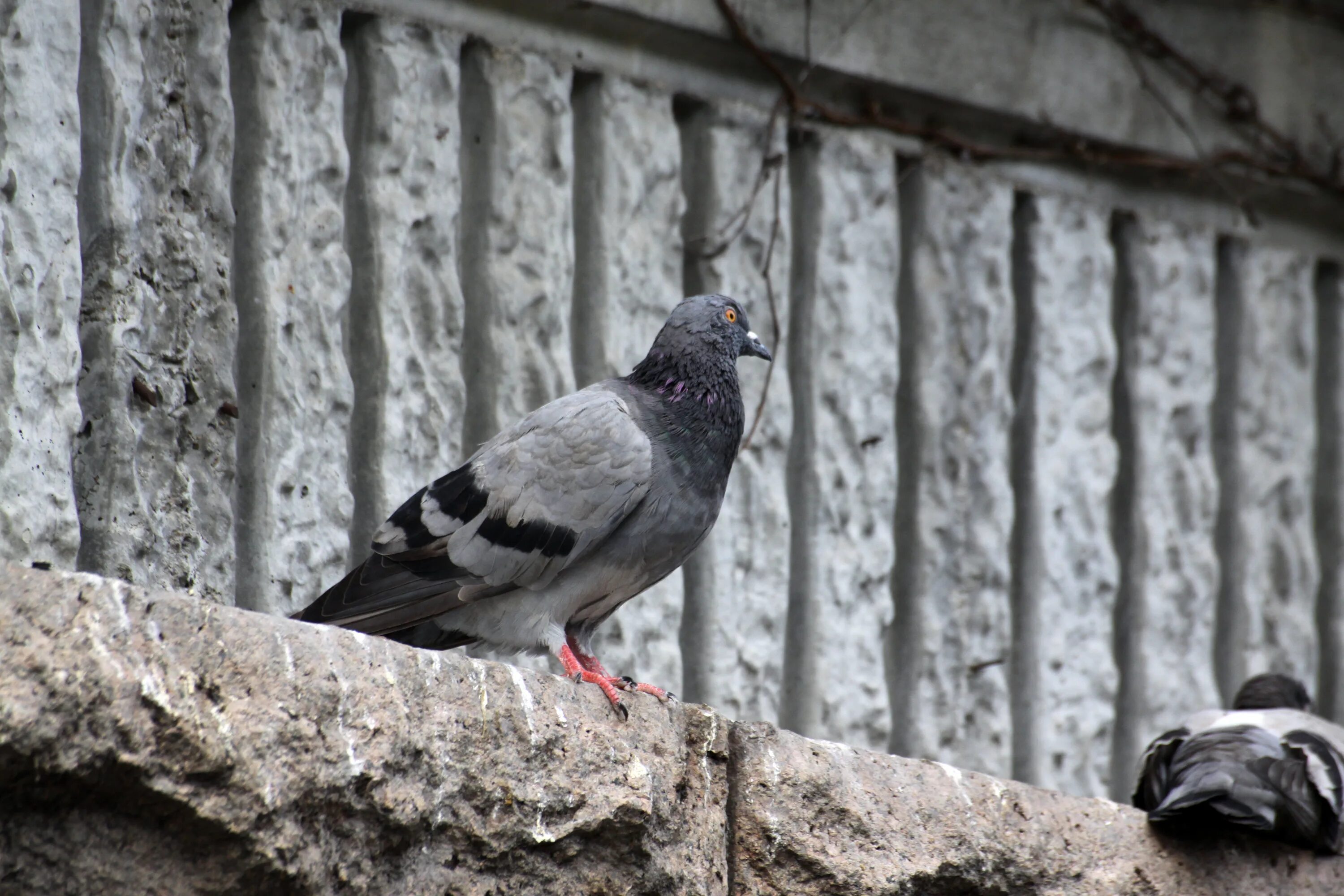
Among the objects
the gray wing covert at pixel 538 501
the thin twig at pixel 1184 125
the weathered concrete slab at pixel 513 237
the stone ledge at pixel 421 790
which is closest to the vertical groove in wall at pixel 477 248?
the weathered concrete slab at pixel 513 237

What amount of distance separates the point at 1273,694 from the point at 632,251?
213 cm

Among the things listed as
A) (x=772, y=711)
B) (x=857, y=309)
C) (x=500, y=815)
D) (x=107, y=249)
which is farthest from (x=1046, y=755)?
(x=107, y=249)

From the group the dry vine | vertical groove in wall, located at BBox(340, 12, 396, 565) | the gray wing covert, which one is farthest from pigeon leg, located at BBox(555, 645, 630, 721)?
the dry vine

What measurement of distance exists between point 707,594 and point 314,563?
1106 millimetres

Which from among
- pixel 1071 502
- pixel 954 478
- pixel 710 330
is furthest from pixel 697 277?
pixel 1071 502

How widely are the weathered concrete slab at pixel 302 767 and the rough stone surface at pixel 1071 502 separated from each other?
2.14m

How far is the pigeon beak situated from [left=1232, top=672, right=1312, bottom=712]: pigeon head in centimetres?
175

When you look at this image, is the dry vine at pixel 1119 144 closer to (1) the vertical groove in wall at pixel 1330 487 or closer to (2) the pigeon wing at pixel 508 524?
(1) the vertical groove in wall at pixel 1330 487

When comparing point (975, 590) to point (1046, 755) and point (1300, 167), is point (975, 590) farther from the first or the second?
point (1300, 167)

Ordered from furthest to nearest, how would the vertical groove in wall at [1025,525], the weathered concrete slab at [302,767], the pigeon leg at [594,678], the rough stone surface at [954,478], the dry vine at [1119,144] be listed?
the vertical groove in wall at [1025,525], the rough stone surface at [954,478], the dry vine at [1119,144], the pigeon leg at [594,678], the weathered concrete slab at [302,767]

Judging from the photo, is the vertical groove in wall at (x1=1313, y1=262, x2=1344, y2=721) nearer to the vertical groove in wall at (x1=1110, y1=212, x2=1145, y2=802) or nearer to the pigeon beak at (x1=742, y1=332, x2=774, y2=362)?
the vertical groove in wall at (x1=1110, y1=212, x2=1145, y2=802)

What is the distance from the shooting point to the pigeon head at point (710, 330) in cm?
378

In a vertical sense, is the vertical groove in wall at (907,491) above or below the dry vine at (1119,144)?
below

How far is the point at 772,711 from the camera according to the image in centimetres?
450
